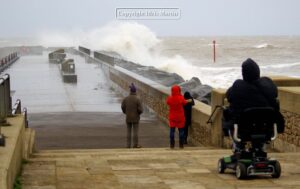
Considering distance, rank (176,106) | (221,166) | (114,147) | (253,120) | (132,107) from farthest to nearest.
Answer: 1. (114,147)
2. (132,107)
3. (176,106)
4. (221,166)
5. (253,120)

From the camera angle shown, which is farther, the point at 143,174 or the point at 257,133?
the point at 143,174

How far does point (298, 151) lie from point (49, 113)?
34.7 feet

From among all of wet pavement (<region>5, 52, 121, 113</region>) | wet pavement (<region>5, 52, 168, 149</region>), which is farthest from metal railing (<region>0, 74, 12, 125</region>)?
wet pavement (<region>5, 52, 121, 113</region>)

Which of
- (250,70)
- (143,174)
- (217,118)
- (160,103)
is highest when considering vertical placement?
(250,70)

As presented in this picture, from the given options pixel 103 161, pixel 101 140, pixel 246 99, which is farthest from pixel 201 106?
pixel 246 99

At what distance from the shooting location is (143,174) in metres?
7.67

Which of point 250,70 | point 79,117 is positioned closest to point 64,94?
point 79,117

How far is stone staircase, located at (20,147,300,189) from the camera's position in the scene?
22.8 ft

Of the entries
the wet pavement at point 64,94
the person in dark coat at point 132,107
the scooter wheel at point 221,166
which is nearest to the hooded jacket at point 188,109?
the person in dark coat at point 132,107

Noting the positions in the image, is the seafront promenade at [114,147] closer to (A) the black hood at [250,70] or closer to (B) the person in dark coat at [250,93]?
(B) the person in dark coat at [250,93]

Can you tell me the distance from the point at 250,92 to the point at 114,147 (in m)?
6.78

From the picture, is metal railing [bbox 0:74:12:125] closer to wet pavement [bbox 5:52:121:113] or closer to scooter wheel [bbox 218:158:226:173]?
scooter wheel [bbox 218:158:226:173]

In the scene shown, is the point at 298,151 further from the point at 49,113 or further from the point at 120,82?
the point at 120,82

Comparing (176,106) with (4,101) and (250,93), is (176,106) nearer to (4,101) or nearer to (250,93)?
(4,101)
